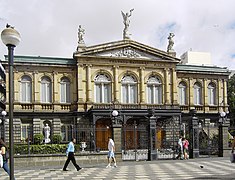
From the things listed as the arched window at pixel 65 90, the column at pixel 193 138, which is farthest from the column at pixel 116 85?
the column at pixel 193 138

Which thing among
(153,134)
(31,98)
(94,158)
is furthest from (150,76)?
(94,158)

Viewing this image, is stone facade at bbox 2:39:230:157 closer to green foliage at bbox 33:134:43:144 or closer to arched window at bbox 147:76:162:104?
arched window at bbox 147:76:162:104

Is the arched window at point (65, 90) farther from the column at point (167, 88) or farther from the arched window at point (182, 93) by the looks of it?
the arched window at point (182, 93)

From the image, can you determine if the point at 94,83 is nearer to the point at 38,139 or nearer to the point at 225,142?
the point at 38,139

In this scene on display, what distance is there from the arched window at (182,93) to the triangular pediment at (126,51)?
358 centimetres

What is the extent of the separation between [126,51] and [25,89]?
11.3 m

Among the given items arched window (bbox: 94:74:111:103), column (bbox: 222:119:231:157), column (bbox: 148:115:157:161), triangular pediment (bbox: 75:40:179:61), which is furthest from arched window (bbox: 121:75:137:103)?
column (bbox: 222:119:231:157)

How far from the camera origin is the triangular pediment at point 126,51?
37219 millimetres

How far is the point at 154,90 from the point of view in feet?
130

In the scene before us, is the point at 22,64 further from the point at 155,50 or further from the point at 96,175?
the point at 96,175

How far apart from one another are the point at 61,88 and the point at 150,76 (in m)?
9.75

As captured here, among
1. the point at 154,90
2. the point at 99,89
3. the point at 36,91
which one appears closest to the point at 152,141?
the point at 99,89

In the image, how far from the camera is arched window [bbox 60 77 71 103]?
37.8 meters

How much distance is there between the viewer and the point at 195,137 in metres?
25.6
